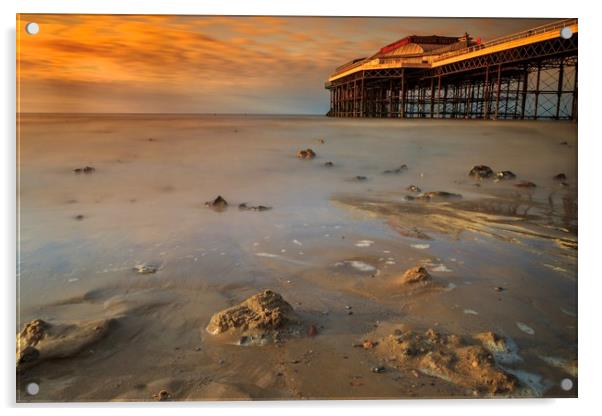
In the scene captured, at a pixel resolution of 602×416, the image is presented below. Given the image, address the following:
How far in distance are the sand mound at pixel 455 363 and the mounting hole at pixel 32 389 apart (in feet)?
6.63

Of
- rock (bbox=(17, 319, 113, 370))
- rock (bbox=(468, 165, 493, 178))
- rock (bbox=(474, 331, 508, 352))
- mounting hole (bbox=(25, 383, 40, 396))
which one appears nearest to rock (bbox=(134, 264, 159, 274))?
rock (bbox=(17, 319, 113, 370))

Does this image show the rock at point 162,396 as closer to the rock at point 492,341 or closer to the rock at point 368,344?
the rock at point 368,344

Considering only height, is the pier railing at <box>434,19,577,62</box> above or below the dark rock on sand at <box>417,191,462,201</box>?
above

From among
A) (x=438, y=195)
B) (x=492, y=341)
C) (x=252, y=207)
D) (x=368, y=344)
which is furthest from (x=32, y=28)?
(x=492, y=341)

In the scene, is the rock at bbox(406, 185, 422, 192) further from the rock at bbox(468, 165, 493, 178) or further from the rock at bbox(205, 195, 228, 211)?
the rock at bbox(205, 195, 228, 211)

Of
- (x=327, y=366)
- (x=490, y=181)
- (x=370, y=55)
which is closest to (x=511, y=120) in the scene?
(x=490, y=181)

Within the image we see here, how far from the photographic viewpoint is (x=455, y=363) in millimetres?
2584

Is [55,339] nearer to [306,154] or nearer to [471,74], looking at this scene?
[306,154]

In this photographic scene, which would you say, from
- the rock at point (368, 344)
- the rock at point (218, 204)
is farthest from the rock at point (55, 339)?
the rock at point (218, 204)

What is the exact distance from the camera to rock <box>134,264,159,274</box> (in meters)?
3.35

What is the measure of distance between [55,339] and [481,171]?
3.81m

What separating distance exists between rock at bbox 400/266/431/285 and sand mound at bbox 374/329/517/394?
0.61 meters

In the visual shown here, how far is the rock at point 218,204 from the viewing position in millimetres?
4289

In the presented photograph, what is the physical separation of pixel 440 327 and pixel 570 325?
970 millimetres
